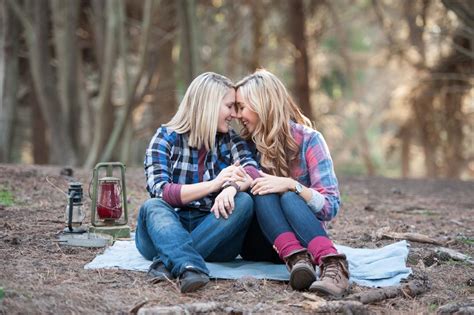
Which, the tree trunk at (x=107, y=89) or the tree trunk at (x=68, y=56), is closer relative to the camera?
the tree trunk at (x=107, y=89)

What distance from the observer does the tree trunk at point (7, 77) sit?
39.0 feet

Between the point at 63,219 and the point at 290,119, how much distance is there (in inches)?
82.2

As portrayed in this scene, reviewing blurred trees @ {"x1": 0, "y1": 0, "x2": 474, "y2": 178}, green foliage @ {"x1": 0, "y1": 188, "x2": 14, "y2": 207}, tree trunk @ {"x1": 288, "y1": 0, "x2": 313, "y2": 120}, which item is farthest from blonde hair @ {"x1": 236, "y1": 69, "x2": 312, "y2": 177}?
tree trunk @ {"x1": 288, "y1": 0, "x2": 313, "y2": 120}

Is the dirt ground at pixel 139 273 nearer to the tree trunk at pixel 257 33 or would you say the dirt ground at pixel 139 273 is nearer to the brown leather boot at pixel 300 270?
the brown leather boot at pixel 300 270

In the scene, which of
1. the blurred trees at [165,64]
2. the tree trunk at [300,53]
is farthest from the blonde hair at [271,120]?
the tree trunk at [300,53]

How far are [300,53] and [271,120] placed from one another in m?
9.46

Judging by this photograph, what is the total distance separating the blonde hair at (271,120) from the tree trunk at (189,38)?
6.25 metres

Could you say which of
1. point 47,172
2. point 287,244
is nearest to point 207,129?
point 287,244

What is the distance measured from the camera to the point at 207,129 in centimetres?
394

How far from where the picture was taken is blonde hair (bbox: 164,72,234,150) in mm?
3945

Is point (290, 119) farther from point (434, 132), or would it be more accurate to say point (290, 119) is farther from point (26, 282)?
point (434, 132)

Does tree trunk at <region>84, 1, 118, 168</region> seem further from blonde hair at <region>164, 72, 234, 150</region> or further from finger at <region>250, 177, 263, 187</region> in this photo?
finger at <region>250, 177, 263, 187</region>

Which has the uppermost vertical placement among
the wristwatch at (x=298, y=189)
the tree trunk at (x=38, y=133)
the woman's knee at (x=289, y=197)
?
the tree trunk at (x=38, y=133)

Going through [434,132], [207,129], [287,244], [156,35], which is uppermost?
[156,35]
